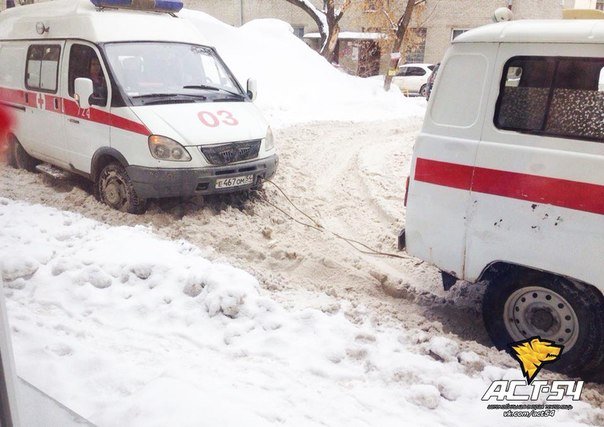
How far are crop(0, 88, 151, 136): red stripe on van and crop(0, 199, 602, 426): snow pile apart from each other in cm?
161

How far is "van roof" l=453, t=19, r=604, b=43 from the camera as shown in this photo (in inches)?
129

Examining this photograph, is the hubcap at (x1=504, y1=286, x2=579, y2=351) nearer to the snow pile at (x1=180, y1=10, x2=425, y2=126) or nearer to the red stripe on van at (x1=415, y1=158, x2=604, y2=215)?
the red stripe on van at (x1=415, y1=158, x2=604, y2=215)

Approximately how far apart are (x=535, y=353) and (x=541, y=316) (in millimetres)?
A: 255

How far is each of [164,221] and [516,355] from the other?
392 cm

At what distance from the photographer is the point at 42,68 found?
7.19 metres

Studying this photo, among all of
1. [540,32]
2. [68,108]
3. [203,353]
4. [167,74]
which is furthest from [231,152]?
[540,32]

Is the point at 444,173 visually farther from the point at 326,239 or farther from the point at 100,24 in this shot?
the point at 100,24

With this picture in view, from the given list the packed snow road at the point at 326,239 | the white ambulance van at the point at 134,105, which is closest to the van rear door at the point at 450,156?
the packed snow road at the point at 326,239

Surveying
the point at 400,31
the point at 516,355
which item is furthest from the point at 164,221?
the point at 400,31

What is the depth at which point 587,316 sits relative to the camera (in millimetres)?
3398

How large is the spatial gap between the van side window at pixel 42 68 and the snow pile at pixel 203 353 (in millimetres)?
2935

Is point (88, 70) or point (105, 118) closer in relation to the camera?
point (105, 118)

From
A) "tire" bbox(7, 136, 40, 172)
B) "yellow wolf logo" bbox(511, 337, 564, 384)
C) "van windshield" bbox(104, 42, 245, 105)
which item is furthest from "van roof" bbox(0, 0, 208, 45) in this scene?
"yellow wolf logo" bbox(511, 337, 564, 384)

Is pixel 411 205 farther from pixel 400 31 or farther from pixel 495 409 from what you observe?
pixel 400 31
